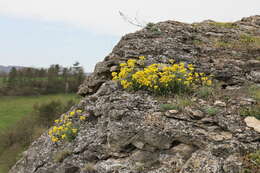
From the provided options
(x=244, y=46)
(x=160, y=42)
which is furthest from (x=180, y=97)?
(x=244, y=46)

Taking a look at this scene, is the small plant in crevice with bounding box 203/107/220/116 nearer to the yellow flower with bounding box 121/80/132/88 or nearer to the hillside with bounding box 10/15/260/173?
the hillside with bounding box 10/15/260/173

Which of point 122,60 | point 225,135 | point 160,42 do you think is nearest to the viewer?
point 225,135

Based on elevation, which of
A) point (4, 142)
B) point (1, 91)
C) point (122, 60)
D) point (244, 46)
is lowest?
point (4, 142)

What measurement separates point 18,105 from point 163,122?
5435 centimetres

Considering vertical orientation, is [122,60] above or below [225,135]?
above

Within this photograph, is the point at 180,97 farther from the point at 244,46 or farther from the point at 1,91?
the point at 1,91

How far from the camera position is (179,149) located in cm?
541

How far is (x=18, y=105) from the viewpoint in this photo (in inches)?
2140

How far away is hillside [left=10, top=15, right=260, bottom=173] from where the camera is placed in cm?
516

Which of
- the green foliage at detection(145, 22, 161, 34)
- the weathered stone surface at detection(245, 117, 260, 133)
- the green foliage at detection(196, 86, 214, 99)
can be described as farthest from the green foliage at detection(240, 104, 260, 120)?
the green foliage at detection(145, 22, 161, 34)

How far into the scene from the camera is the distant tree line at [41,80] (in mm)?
56562

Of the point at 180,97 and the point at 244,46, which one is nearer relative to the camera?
the point at 180,97

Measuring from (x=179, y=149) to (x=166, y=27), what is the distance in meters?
7.47

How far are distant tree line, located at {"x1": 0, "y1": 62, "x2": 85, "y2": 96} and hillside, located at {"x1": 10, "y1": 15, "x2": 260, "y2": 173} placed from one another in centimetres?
4779
